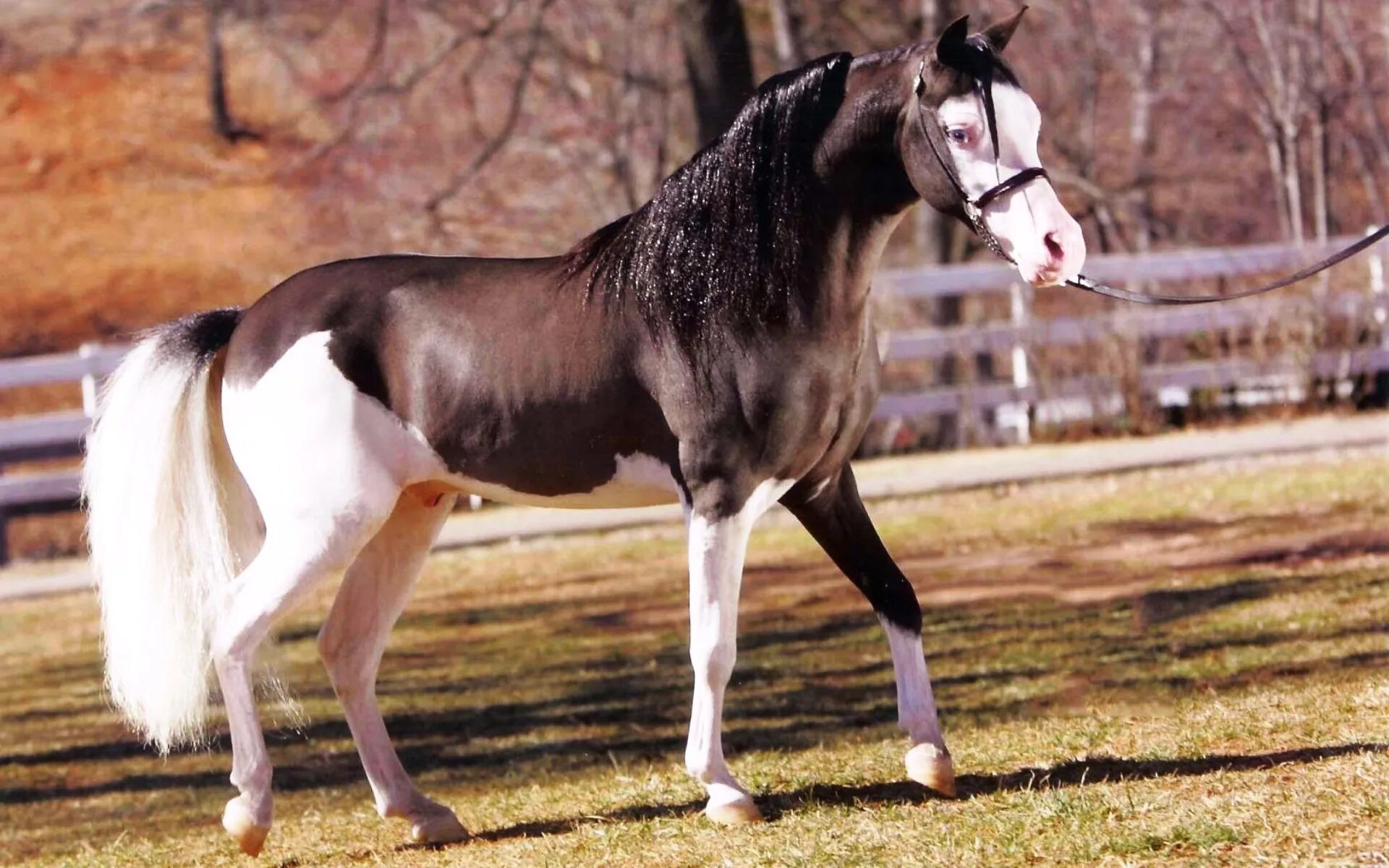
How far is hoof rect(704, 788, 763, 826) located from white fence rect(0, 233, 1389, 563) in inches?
443

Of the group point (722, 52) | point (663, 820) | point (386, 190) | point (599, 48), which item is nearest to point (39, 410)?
point (386, 190)

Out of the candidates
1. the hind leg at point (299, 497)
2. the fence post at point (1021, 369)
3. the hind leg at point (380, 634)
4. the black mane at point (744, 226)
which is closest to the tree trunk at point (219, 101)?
the fence post at point (1021, 369)

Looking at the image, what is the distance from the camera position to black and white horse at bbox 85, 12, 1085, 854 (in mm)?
4914

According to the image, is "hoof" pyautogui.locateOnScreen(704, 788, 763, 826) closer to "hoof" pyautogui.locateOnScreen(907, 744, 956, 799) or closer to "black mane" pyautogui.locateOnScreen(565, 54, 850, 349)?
"hoof" pyautogui.locateOnScreen(907, 744, 956, 799)

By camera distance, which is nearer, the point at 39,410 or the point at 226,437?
the point at 226,437

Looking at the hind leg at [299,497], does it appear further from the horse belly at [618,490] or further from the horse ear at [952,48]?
the horse ear at [952,48]

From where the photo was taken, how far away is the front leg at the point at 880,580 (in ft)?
17.1

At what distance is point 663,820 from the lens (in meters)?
5.24

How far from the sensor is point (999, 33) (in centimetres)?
489

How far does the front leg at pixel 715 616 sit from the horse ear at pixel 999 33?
1244 mm

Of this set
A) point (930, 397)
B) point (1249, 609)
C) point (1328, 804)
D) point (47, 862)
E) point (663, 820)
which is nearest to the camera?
point (1328, 804)

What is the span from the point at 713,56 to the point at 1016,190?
11.2 meters

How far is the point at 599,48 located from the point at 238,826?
18247 mm

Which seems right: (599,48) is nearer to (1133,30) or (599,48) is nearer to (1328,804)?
(1133,30)
